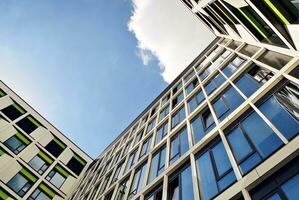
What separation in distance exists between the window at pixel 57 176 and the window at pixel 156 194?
18743mm

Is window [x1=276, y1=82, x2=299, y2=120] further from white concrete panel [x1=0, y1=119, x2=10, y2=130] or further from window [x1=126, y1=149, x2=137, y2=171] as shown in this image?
white concrete panel [x1=0, y1=119, x2=10, y2=130]

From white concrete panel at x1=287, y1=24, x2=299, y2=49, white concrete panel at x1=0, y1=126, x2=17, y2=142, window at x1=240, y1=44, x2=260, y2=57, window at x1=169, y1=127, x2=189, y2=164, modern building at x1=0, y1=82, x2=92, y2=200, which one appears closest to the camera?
white concrete panel at x1=287, y1=24, x2=299, y2=49

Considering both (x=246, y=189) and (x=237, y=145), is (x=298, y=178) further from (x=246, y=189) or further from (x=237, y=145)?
(x=237, y=145)

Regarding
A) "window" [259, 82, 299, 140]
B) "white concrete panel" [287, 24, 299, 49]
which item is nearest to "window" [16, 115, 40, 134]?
"window" [259, 82, 299, 140]

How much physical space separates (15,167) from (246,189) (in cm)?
2406

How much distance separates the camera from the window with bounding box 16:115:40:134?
30688 mm

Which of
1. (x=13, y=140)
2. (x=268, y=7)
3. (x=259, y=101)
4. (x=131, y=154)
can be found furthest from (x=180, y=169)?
(x=13, y=140)

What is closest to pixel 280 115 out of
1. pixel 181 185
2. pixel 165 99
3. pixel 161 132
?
pixel 181 185

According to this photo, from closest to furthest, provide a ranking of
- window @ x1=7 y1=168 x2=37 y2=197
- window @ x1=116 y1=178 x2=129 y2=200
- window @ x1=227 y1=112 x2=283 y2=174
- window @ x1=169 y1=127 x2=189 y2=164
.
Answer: window @ x1=227 y1=112 x2=283 y2=174
window @ x1=169 y1=127 x2=189 y2=164
window @ x1=116 y1=178 x2=129 y2=200
window @ x1=7 y1=168 x2=37 y2=197

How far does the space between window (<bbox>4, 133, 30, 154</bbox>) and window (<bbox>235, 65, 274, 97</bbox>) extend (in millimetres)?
22921

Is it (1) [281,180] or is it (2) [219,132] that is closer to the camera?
(1) [281,180]

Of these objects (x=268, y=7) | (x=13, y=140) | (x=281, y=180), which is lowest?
(x=13, y=140)

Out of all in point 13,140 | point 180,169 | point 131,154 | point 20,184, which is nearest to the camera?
point 180,169

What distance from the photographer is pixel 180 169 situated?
503 inches
